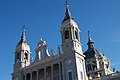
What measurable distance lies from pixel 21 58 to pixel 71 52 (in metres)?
16.7

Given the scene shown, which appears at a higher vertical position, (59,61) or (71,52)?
(71,52)

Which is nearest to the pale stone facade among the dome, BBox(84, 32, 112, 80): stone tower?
BBox(84, 32, 112, 80): stone tower

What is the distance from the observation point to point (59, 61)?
54656 millimetres

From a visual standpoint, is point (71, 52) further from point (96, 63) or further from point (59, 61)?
Answer: point (96, 63)

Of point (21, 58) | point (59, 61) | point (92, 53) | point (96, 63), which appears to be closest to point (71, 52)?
point (59, 61)

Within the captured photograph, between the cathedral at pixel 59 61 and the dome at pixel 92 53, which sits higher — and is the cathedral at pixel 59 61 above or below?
below

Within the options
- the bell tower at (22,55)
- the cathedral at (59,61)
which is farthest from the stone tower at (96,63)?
the bell tower at (22,55)

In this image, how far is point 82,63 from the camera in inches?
2127

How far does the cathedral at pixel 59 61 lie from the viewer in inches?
2040

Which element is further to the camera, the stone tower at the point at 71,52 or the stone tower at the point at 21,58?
the stone tower at the point at 21,58

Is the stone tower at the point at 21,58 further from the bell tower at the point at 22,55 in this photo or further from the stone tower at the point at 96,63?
the stone tower at the point at 96,63

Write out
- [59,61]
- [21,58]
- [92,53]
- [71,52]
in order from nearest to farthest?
[71,52]
[59,61]
[21,58]
[92,53]

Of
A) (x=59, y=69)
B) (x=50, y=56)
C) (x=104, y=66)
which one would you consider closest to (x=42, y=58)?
(x=50, y=56)

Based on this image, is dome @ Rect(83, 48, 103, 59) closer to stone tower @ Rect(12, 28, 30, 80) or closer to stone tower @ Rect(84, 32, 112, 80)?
stone tower @ Rect(84, 32, 112, 80)
